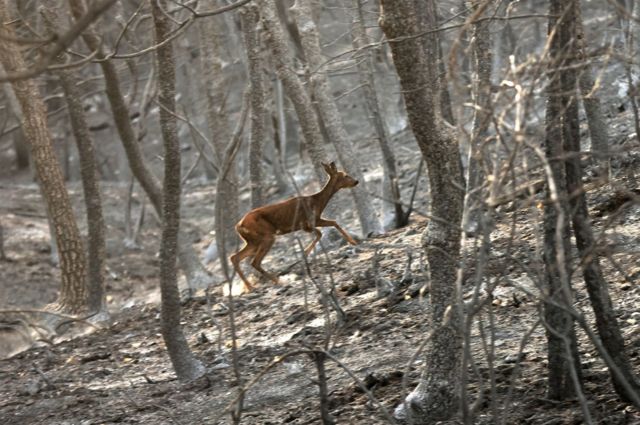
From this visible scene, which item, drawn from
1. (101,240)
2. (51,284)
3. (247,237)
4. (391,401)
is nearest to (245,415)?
(391,401)

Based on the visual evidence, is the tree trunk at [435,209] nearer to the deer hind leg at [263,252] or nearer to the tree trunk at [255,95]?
the deer hind leg at [263,252]

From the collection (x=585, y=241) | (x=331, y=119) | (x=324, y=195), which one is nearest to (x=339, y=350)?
(x=324, y=195)

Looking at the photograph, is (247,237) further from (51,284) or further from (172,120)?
(51,284)

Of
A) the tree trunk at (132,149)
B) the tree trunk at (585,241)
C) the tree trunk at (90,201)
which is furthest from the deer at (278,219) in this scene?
the tree trunk at (585,241)

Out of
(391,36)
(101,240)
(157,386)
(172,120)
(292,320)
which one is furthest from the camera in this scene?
(101,240)

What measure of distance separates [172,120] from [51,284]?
519 inches

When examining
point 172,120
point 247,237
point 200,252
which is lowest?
point 200,252

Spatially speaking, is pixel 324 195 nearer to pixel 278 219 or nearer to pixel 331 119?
pixel 278 219

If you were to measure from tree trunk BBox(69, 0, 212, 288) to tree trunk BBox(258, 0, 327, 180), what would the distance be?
1983 millimetres

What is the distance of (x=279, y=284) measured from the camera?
41.3ft

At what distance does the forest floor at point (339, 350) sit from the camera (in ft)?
21.7

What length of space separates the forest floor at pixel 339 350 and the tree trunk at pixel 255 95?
1438mm

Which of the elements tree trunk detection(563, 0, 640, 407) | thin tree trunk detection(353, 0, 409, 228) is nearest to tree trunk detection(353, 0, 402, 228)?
thin tree trunk detection(353, 0, 409, 228)

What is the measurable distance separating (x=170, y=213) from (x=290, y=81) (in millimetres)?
5204
